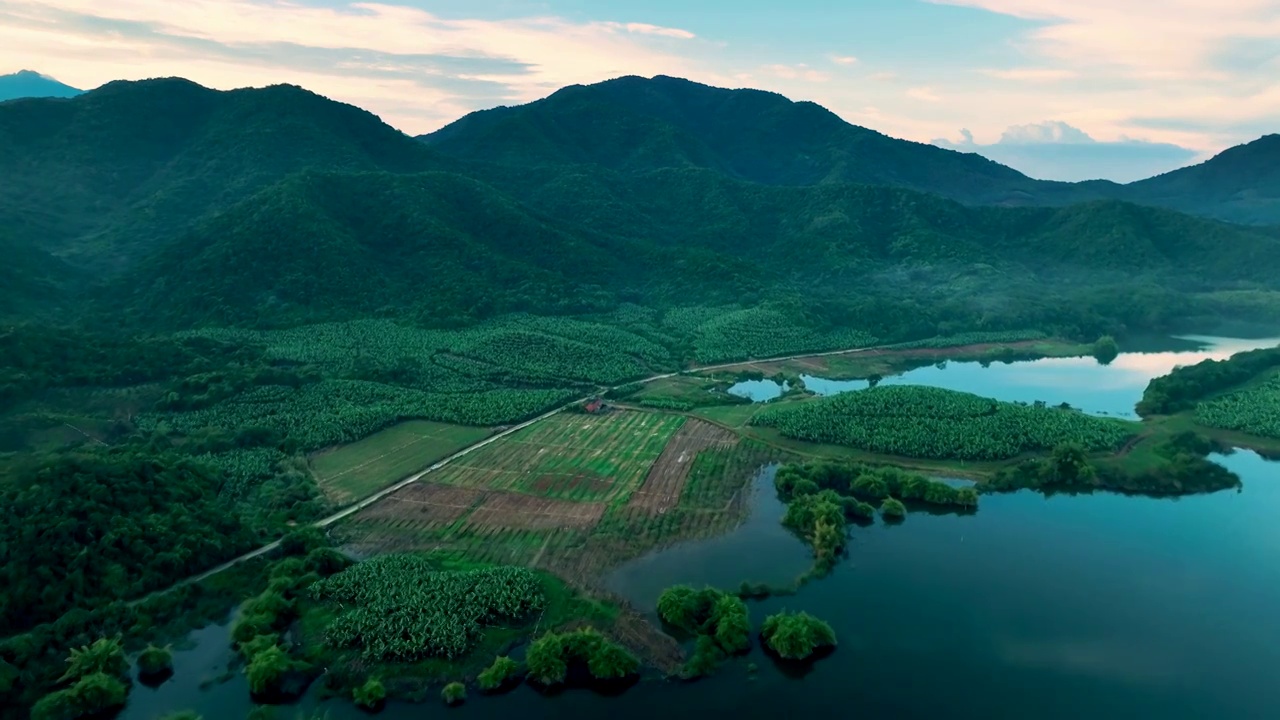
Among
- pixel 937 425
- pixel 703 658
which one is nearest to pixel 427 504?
pixel 703 658

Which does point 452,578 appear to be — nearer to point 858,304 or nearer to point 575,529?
point 575,529

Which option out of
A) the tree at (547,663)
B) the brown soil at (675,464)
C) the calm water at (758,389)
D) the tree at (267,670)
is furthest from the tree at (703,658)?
the calm water at (758,389)

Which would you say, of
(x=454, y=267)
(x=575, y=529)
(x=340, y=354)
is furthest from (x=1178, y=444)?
(x=454, y=267)

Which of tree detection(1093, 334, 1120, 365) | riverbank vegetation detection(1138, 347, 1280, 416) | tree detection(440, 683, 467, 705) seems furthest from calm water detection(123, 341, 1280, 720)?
tree detection(1093, 334, 1120, 365)

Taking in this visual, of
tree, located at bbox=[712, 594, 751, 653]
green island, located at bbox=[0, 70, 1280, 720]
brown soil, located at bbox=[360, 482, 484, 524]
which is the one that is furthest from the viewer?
brown soil, located at bbox=[360, 482, 484, 524]

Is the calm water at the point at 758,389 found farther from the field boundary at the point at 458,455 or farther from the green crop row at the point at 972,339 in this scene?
the green crop row at the point at 972,339

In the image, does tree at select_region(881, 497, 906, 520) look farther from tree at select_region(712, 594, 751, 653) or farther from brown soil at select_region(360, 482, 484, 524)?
brown soil at select_region(360, 482, 484, 524)

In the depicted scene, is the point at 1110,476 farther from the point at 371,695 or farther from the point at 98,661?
the point at 98,661
